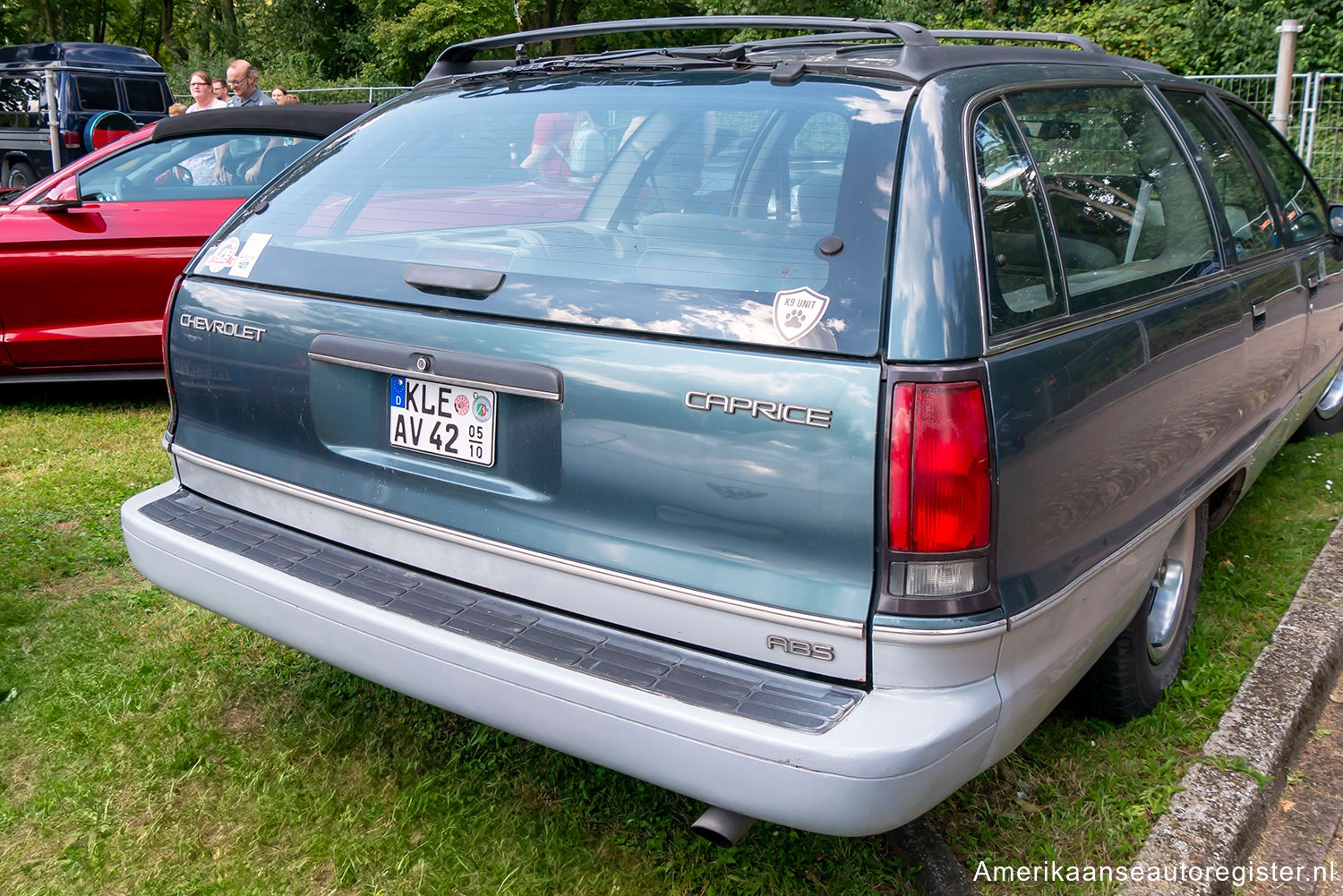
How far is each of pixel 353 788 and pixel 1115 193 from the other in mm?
2417

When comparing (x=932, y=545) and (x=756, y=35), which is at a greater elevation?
(x=756, y=35)

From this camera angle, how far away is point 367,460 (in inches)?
96.1

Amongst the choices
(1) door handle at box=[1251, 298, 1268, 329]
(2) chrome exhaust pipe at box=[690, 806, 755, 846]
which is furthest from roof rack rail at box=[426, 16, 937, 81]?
(2) chrome exhaust pipe at box=[690, 806, 755, 846]

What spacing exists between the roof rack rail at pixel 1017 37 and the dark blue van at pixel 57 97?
15029 millimetres

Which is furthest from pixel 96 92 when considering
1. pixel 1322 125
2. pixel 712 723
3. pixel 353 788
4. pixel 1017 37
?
pixel 712 723

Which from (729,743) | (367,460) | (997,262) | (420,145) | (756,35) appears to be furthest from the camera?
(756,35)

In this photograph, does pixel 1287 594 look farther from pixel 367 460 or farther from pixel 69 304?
pixel 69 304

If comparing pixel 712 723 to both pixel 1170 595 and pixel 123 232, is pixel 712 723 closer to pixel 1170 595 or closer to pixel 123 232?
pixel 1170 595

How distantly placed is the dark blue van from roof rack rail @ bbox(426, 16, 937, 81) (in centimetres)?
1407

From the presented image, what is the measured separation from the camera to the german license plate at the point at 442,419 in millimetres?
2250

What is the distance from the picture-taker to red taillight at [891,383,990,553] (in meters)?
1.86

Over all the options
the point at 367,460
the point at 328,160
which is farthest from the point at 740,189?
the point at 328,160

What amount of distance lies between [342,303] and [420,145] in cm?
59

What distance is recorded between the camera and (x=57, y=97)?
15.0m
